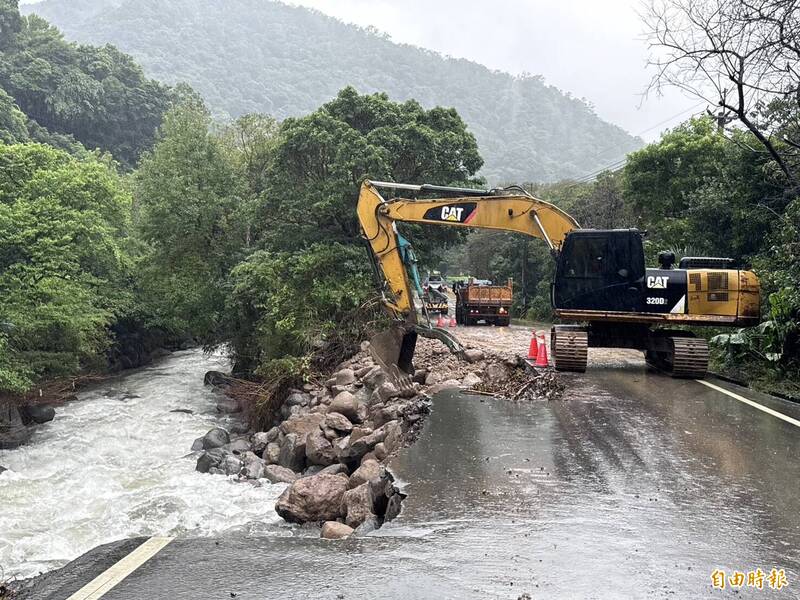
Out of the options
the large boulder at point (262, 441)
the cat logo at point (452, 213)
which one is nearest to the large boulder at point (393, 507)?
the large boulder at point (262, 441)

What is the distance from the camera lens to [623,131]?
15850cm

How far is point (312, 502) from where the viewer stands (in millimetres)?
6340

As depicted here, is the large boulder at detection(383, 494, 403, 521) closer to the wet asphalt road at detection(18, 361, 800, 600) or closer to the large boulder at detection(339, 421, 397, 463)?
the wet asphalt road at detection(18, 361, 800, 600)

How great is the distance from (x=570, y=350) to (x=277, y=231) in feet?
32.5

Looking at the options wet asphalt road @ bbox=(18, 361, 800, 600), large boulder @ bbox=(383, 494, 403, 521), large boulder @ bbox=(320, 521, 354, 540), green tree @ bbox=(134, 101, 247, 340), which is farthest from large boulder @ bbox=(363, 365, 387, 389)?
green tree @ bbox=(134, 101, 247, 340)

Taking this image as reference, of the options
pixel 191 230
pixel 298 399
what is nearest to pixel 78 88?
pixel 191 230

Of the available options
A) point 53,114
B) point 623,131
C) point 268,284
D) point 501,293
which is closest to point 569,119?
point 623,131

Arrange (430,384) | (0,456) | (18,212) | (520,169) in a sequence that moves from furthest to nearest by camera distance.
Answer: (520,169) < (18,212) < (0,456) < (430,384)

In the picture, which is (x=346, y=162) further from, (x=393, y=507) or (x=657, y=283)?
(x=393, y=507)

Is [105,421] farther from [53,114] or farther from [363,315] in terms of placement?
[53,114]

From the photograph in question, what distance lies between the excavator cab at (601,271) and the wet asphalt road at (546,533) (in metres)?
4.20

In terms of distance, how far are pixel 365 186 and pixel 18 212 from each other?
10.3 m

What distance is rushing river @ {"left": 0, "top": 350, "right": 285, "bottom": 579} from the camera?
25.6 feet

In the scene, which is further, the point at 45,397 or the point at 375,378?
the point at 45,397
